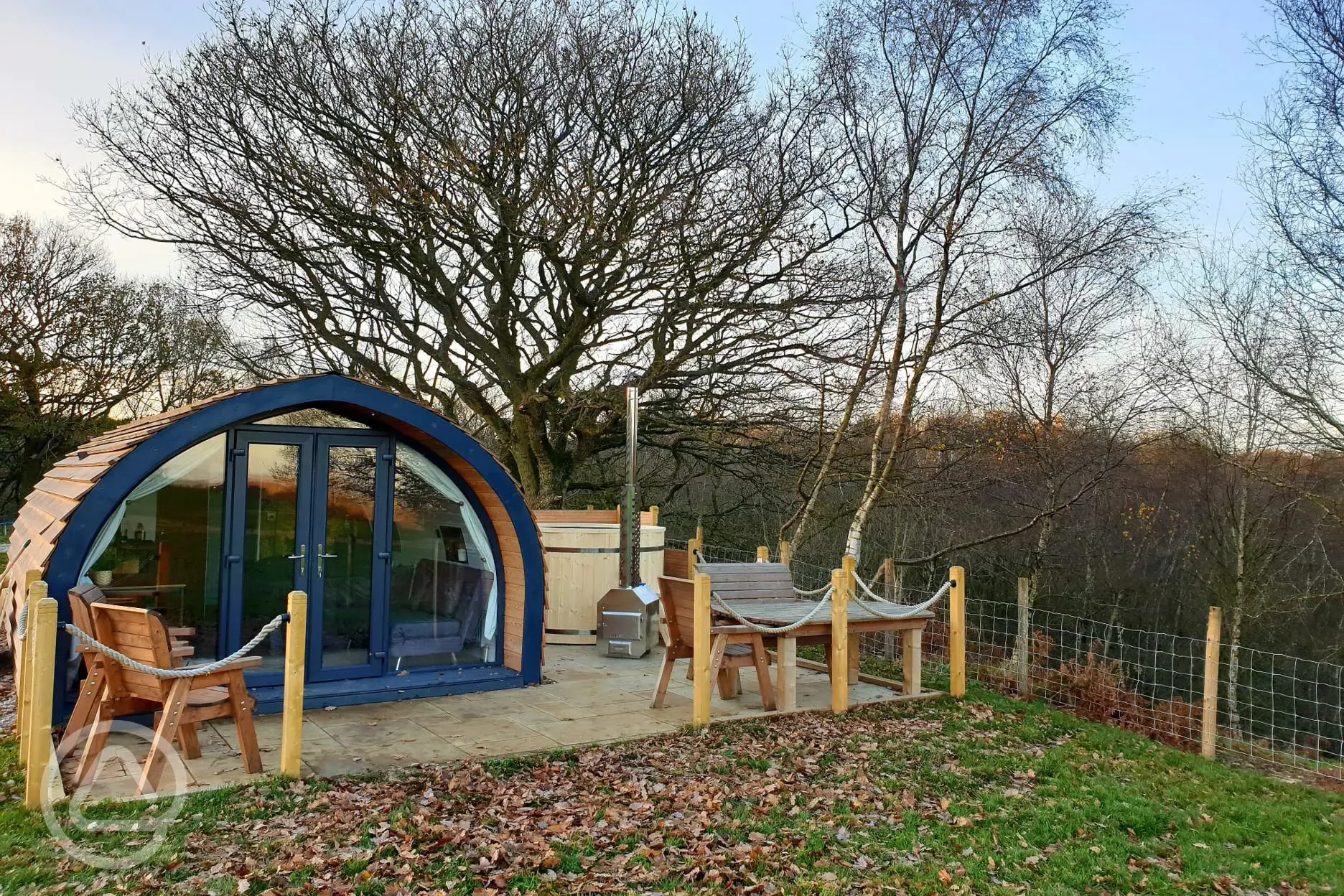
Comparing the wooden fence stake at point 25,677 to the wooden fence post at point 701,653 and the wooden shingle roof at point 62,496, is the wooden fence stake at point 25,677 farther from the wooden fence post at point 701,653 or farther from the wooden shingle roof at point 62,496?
the wooden fence post at point 701,653

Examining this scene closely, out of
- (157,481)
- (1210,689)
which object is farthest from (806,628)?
(157,481)

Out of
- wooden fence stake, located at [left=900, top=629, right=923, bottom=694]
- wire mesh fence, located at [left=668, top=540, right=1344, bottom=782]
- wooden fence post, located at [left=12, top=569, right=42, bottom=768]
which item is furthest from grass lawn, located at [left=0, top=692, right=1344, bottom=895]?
wooden fence stake, located at [left=900, top=629, right=923, bottom=694]

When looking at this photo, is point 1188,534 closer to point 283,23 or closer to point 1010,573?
point 1010,573

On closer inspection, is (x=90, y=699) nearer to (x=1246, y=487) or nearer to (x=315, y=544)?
(x=315, y=544)

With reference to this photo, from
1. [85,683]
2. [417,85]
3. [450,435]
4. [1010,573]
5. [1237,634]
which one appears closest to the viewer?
[85,683]

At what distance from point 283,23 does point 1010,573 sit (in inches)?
719

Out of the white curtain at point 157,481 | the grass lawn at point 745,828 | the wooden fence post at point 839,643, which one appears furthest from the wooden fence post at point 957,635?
the white curtain at point 157,481

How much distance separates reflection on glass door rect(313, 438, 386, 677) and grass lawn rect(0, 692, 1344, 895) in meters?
2.45

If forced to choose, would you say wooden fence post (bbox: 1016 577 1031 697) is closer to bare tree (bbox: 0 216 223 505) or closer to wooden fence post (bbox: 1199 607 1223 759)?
wooden fence post (bbox: 1199 607 1223 759)

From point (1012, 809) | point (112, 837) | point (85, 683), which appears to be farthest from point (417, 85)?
point (1012, 809)

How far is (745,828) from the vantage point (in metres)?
4.95

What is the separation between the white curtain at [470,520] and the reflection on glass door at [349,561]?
300mm

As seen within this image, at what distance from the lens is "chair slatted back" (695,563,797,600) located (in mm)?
8586

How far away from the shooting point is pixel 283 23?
518 inches
